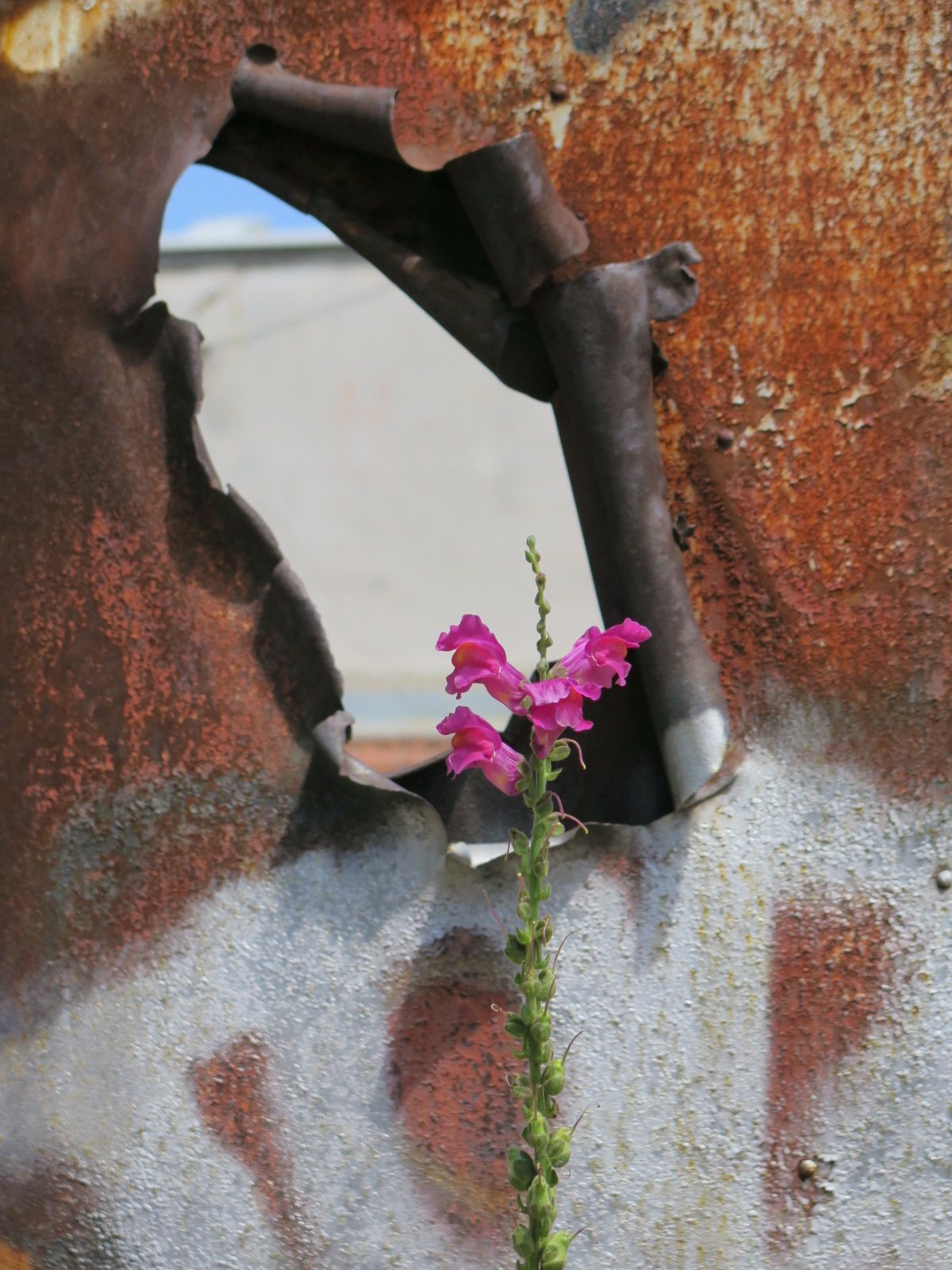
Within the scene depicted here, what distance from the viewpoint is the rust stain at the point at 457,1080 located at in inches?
60.5

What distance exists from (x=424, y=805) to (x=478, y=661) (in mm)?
519

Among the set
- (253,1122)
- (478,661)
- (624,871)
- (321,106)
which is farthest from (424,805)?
(321,106)

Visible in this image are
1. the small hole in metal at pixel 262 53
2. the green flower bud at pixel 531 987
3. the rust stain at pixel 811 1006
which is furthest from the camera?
the small hole in metal at pixel 262 53

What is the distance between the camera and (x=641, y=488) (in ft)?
5.14

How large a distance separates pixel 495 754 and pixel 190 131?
877 millimetres

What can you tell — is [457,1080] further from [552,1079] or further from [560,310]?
[560,310]

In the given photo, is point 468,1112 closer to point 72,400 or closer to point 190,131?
point 72,400

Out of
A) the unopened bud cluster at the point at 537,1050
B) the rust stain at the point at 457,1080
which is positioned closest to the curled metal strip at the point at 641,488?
the rust stain at the point at 457,1080

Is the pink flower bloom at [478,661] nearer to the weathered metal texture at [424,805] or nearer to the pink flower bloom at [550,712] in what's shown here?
the pink flower bloom at [550,712]

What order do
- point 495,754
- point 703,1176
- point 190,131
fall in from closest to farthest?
point 495,754 < point 703,1176 < point 190,131

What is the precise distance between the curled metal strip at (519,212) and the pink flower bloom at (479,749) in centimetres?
63

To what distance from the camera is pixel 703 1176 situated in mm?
1534

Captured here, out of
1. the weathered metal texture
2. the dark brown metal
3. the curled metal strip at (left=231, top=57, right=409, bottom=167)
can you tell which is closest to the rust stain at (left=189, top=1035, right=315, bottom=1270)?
the weathered metal texture

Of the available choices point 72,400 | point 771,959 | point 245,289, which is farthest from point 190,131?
point 245,289
